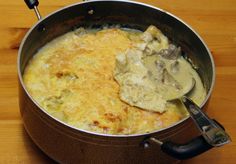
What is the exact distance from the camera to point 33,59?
0.89 m

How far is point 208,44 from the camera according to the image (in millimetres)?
1069

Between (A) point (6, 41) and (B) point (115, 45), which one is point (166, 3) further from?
(A) point (6, 41)

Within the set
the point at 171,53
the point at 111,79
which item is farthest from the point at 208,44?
the point at 111,79

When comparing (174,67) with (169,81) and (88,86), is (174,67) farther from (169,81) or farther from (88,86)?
(88,86)

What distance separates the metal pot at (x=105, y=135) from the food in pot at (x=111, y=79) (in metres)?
0.03

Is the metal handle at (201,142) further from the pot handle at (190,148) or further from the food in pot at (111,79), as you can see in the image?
the food in pot at (111,79)

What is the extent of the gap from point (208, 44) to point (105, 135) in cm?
51

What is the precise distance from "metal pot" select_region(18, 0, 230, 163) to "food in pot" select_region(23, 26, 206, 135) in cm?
3

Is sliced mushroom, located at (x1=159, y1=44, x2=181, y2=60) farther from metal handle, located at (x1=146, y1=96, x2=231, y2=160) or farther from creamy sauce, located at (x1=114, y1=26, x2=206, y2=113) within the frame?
metal handle, located at (x1=146, y1=96, x2=231, y2=160)

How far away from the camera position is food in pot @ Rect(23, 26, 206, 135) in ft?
2.56

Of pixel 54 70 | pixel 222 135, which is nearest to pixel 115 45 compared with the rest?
pixel 54 70

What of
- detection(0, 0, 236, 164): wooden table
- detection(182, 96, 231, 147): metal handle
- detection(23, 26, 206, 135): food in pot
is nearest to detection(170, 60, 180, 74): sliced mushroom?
detection(23, 26, 206, 135): food in pot

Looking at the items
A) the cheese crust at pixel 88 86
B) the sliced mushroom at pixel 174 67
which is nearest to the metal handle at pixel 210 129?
the cheese crust at pixel 88 86

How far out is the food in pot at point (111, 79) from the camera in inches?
30.7
